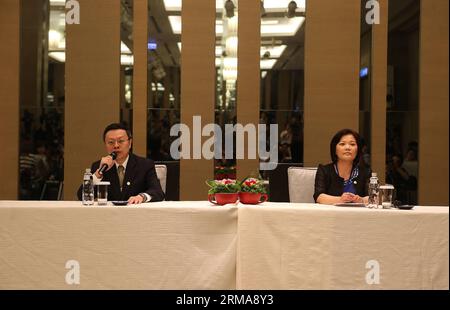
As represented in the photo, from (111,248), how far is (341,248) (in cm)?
100

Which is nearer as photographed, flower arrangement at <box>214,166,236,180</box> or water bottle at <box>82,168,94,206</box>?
water bottle at <box>82,168,94,206</box>

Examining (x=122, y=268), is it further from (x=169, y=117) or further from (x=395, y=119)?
(x=395, y=119)

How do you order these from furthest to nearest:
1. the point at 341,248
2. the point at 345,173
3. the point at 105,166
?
the point at 345,173
the point at 105,166
the point at 341,248

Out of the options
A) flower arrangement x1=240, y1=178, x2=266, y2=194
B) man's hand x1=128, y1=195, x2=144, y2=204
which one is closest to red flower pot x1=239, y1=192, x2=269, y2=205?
flower arrangement x1=240, y1=178, x2=266, y2=194

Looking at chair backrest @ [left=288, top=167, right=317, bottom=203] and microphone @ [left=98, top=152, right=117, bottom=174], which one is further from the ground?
microphone @ [left=98, top=152, right=117, bottom=174]

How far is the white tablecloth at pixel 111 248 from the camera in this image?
2258 millimetres

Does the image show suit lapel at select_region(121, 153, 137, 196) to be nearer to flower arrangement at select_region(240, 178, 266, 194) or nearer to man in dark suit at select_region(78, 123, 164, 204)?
man in dark suit at select_region(78, 123, 164, 204)

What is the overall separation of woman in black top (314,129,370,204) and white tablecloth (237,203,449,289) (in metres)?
0.75

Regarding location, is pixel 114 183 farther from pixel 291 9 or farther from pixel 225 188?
pixel 291 9

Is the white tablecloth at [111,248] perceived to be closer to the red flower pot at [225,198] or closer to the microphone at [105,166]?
the red flower pot at [225,198]

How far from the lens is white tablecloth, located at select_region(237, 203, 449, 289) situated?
221 cm

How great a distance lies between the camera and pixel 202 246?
2291 mm

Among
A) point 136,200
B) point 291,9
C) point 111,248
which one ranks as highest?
point 291,9

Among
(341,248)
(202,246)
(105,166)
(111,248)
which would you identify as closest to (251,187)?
(202,246)
